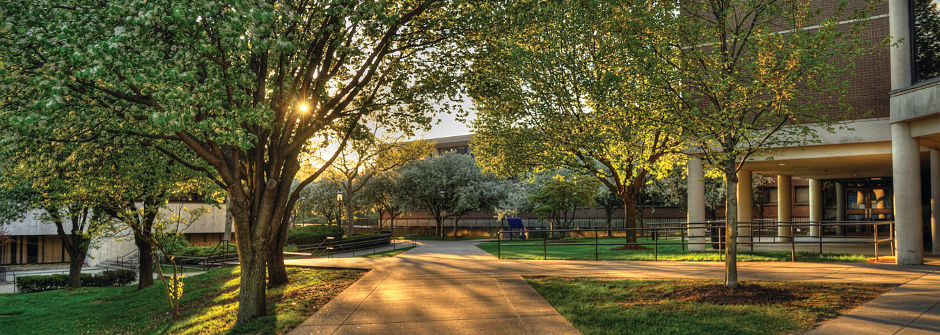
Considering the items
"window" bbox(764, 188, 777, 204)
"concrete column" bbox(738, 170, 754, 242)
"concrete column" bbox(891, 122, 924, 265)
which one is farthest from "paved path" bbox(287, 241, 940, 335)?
"window" bbox(764, 188, 777, 204)

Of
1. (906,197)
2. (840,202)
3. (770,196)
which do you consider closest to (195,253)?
(906,197)

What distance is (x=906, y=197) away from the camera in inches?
561

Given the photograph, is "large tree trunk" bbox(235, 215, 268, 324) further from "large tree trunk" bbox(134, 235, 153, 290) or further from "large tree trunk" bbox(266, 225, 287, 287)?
"large tree trunk" bbox(134, 235, 153, 290)

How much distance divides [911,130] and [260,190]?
1555 centimetres

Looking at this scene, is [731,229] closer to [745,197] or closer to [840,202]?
[745,197]

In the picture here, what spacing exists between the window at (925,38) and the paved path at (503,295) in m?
4.89

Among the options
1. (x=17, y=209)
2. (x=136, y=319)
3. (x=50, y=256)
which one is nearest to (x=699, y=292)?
(x=136, y=319)

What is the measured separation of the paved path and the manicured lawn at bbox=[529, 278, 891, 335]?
0.34 meters

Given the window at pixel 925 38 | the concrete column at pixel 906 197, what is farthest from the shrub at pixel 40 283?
the window at pixel 925 38

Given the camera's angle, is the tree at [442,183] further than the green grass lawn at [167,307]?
Yes

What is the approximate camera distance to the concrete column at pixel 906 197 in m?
14.0

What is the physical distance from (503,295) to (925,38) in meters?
12.9

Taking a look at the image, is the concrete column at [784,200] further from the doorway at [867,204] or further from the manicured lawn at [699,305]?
the manicured lawn at [699,305]

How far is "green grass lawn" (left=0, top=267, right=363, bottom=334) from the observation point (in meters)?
9.88
